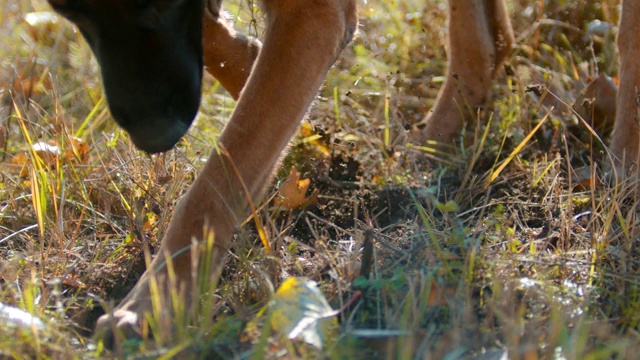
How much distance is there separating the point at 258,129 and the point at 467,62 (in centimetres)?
164

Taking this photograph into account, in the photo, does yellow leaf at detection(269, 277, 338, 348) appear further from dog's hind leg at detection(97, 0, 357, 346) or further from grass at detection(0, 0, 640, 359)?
dog's hind leg at detection(97, 0, 357, 346)

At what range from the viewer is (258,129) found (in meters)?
2.45

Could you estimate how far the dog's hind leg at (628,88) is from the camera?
10.8ft

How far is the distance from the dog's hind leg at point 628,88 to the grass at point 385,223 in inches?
5.7

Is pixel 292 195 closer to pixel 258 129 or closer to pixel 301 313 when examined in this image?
pixel 258 129

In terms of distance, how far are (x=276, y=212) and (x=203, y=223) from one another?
0.65m

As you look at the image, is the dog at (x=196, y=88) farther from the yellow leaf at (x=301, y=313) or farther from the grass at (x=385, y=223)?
the yellow leaf at (x=301, y=313)


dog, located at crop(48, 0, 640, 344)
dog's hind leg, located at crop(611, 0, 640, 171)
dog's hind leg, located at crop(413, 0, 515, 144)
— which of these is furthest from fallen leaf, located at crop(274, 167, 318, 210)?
dog's hind leg, located at crop(611, 0, 640, 171)

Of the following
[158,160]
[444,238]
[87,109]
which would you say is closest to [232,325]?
[444,238]

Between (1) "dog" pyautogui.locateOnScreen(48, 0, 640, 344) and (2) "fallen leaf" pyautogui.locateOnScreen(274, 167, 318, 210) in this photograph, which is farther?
(2) "fallen leaf" pyautogui.locateOnScreen(274, 167, 318, 210)

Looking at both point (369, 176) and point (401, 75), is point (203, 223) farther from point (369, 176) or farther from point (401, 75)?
point (401, 75)

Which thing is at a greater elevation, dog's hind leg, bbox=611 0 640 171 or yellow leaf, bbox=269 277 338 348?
dog's hind leg, bbox=611 0 640 171

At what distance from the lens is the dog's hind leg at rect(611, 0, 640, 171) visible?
329 cm

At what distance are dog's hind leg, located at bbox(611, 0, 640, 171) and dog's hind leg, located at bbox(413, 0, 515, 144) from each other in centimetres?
59
